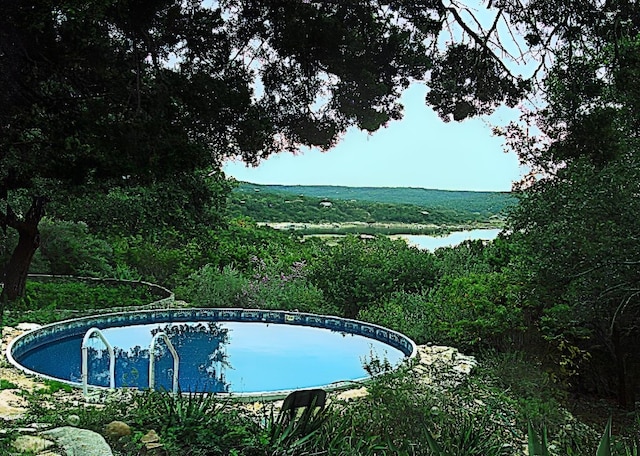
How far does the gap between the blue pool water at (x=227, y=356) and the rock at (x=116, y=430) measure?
399 cm

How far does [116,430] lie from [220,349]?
20.2ft

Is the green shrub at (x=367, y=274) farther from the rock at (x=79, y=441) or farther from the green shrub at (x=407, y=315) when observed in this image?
the rock at (x=79, y=441)

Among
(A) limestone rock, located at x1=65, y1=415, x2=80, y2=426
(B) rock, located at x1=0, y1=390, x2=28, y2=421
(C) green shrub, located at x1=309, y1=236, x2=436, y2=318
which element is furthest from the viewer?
(C) green shrub, located at x1=309, y1=236, x2=436, y2=318

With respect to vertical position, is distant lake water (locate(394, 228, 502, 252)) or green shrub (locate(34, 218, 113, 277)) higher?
distant lake water (locate(394, 228, 502, 252))

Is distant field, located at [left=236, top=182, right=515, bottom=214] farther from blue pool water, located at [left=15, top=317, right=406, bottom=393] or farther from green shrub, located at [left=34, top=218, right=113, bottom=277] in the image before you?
blue pool water, located at [left=15, top=317, right=406, bottom=393]

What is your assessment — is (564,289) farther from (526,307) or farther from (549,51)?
(549,51)

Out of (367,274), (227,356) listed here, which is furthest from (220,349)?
(367,274)

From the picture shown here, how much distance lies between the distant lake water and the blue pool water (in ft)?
10.1

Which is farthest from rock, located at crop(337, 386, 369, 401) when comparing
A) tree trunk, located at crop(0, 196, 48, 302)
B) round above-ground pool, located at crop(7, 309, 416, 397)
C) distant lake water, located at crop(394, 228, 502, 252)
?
tree trunk, located at crop(0, 196, 48, 302)

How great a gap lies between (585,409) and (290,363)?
13.6 ft

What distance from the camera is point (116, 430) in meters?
3.84

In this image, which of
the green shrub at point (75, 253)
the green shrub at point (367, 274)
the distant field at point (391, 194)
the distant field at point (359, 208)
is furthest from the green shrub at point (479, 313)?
the green shrub at point (75, 253)

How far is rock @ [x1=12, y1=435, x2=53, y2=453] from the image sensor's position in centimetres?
334

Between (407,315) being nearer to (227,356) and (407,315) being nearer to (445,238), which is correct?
(227,356)
